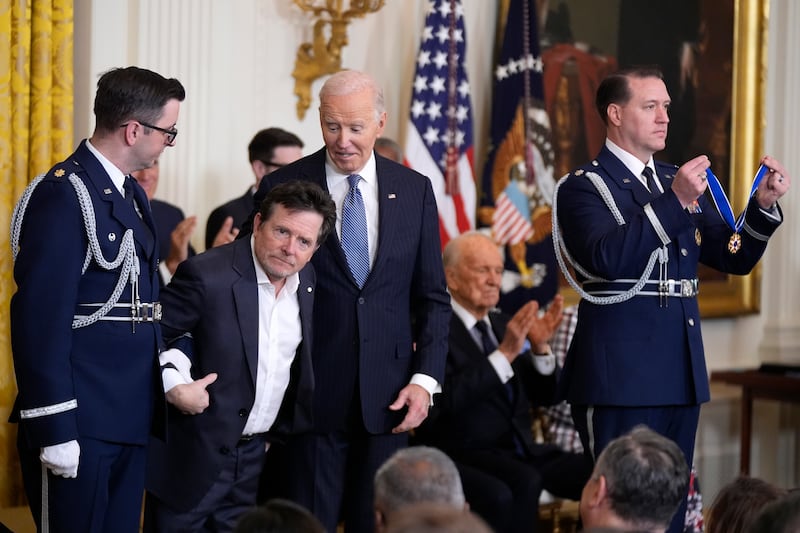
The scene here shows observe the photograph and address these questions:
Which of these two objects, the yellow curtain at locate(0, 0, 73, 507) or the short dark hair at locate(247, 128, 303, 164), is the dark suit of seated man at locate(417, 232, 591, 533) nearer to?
the short dark hair at locate(247, 128, 303, 164)

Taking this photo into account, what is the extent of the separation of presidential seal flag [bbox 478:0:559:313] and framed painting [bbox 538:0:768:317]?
0.39 metres

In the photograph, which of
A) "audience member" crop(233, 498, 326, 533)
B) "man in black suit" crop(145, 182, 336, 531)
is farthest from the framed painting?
"audience member" crop(233, 498, 326, 533)

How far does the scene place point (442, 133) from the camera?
6902mm

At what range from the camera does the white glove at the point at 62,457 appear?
3105 millimetres

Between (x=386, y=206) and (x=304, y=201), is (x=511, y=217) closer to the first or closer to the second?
(x=386, y=206)

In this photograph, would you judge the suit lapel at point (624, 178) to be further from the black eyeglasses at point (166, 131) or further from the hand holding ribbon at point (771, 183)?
the black eyeglasses at point (166, 131)

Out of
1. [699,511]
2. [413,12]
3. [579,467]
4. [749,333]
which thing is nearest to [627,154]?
[579,467]

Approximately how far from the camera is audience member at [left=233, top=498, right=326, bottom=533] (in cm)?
219

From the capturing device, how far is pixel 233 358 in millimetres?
3662

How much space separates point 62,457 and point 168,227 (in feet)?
9.35

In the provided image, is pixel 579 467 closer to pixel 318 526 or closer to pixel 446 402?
pixel 446 402

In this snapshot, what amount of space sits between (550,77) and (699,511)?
2.86 metres

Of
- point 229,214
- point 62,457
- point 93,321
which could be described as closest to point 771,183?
point 93,321

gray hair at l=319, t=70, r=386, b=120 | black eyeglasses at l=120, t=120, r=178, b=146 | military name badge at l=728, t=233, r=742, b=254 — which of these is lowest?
military name badge at l=728, t=233, r=742, b=254
